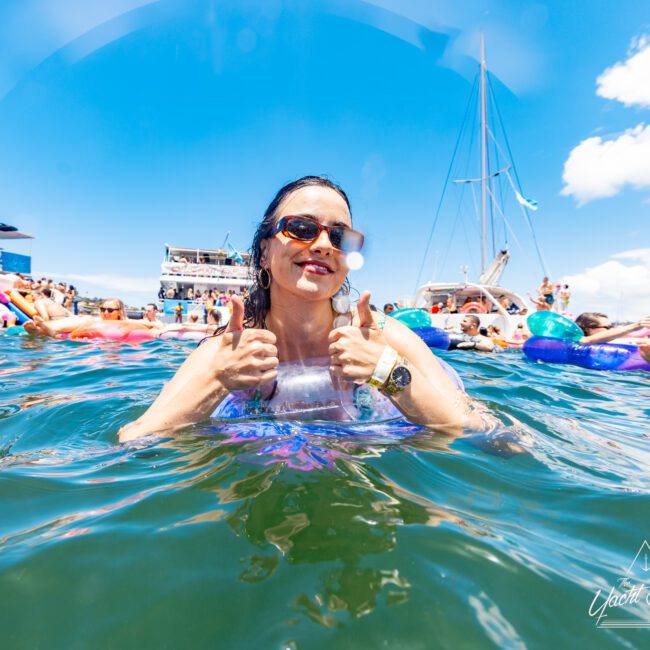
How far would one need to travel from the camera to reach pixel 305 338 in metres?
2.54

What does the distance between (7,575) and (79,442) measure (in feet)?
4.87

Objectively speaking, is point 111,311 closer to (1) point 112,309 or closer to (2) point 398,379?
(1) point 112,309

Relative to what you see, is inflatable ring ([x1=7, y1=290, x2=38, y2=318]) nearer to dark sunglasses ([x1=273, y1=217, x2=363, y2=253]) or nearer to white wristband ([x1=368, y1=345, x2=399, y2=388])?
dark sunglasses ([x1=273, y1=217, x2=363, y2=253])

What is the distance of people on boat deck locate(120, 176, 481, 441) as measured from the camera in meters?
1.84

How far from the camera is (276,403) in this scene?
233cm

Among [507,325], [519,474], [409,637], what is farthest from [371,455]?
[507,325]

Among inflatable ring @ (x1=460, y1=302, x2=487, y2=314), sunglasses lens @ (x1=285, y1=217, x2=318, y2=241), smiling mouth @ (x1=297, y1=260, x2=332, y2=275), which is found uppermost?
inflatable ring @ (x1=460, y1=302, x2=487, y2=314)

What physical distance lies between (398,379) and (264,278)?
1247 millimetres

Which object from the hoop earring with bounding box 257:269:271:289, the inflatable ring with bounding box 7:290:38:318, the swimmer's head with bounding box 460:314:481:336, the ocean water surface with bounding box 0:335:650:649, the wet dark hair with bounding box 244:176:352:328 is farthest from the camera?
the inflatable ring with bounding box 7:290:38:318

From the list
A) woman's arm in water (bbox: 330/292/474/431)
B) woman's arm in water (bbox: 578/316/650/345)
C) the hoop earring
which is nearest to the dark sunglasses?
the hoop earring

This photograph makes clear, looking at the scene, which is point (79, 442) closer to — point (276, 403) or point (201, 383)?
point (201, 383)

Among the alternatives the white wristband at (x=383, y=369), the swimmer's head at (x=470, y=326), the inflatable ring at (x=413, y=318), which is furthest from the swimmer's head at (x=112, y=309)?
the swimmer's head at (x=470, y=326)

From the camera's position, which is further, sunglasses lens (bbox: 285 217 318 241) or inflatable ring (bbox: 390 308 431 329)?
inflatable ring (bbox: 390 308 431 329)

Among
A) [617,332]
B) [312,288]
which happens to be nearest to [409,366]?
[312,288]
